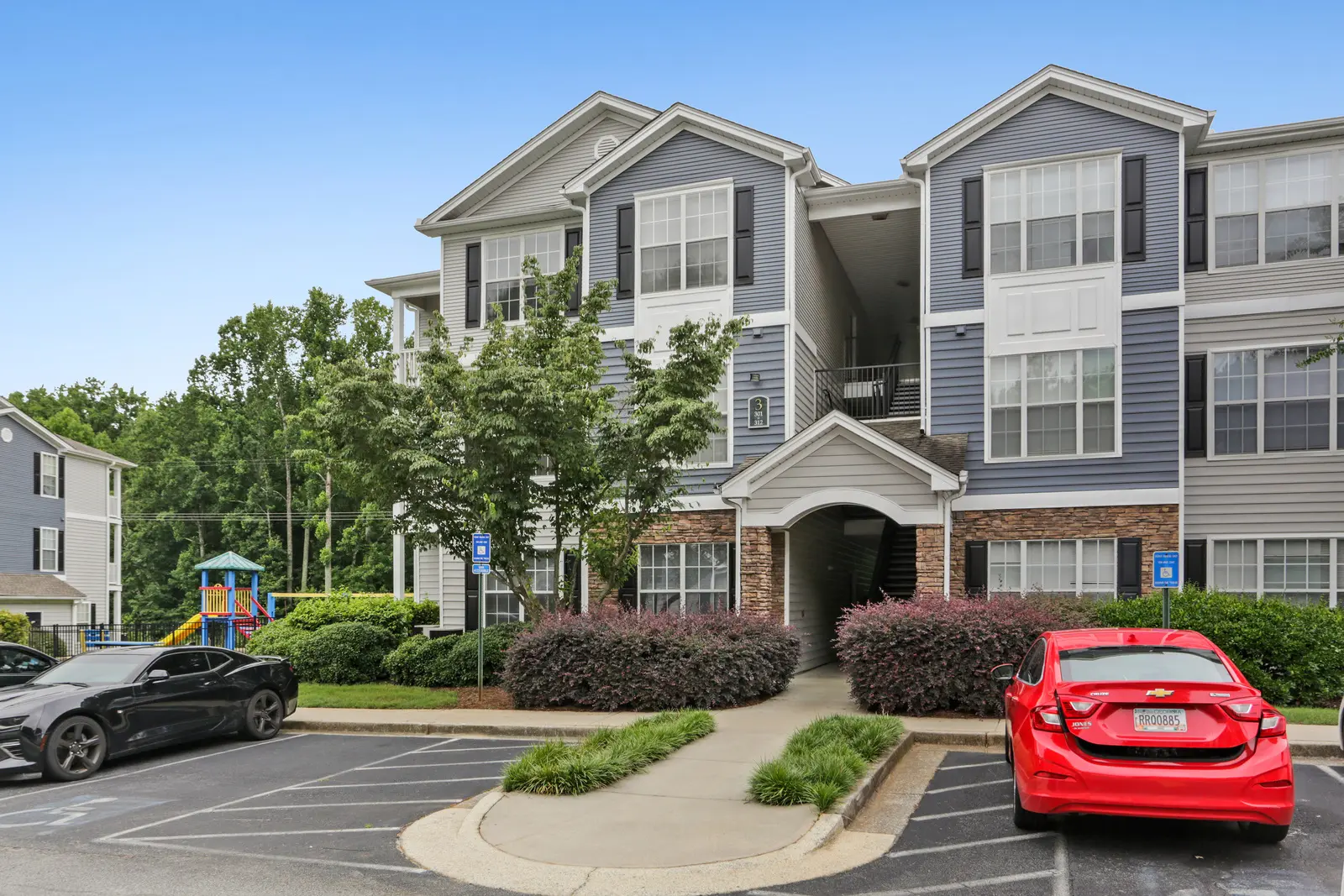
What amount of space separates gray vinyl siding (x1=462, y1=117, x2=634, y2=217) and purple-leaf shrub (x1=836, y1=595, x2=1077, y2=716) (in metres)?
13.0

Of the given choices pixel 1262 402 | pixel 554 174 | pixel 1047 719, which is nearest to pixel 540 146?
pixel 554 174

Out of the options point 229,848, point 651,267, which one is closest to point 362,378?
point 651,267

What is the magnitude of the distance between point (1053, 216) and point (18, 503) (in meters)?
39.1

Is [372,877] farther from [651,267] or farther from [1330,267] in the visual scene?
[1330,267]

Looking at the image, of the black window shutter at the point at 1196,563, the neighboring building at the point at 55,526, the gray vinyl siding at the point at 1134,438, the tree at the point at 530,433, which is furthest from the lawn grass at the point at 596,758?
the neighboring building at the point at 55,526

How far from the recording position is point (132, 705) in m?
12.4

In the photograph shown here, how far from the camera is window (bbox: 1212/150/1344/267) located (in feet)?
59.1

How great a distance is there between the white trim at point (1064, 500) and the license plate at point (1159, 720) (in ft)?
36.7

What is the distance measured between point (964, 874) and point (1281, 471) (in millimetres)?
13486

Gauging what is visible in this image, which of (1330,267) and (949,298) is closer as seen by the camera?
(1330,267)

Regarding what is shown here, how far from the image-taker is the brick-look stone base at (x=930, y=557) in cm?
1809

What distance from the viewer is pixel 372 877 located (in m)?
7.38

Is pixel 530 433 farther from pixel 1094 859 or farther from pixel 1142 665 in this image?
pixel 1094 859

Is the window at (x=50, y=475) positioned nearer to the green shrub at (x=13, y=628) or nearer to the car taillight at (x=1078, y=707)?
the green shrub at (x=13, y=628)
